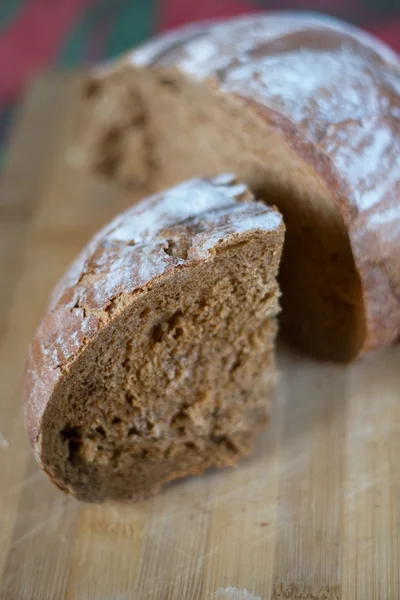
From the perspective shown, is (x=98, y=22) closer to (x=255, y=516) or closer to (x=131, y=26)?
(x=131, y=26)

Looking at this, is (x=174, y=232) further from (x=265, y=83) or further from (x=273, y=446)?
(x=273, y=446)

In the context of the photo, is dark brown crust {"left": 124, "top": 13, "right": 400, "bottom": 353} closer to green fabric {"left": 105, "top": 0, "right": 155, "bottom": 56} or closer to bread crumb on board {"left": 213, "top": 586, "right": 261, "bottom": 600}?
bread crumb on board {"left": 213, "top": 586, "right": 261, "bottom": 600}

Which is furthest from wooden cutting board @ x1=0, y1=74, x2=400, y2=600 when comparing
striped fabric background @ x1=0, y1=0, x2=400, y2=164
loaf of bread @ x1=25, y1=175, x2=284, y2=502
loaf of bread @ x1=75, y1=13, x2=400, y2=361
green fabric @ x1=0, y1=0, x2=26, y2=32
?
green fabric @ x1=0, y1=0, x2=26, y2=32

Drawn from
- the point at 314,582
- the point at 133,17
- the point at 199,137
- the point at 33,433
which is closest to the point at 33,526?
the point at 33,433

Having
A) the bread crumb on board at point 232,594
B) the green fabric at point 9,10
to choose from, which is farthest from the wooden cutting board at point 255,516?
the green fabric at point 9,10

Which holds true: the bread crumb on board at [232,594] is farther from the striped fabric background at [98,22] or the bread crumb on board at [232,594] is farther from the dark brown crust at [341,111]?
the striped fabric background at [98,22]

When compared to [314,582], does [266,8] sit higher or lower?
higher
